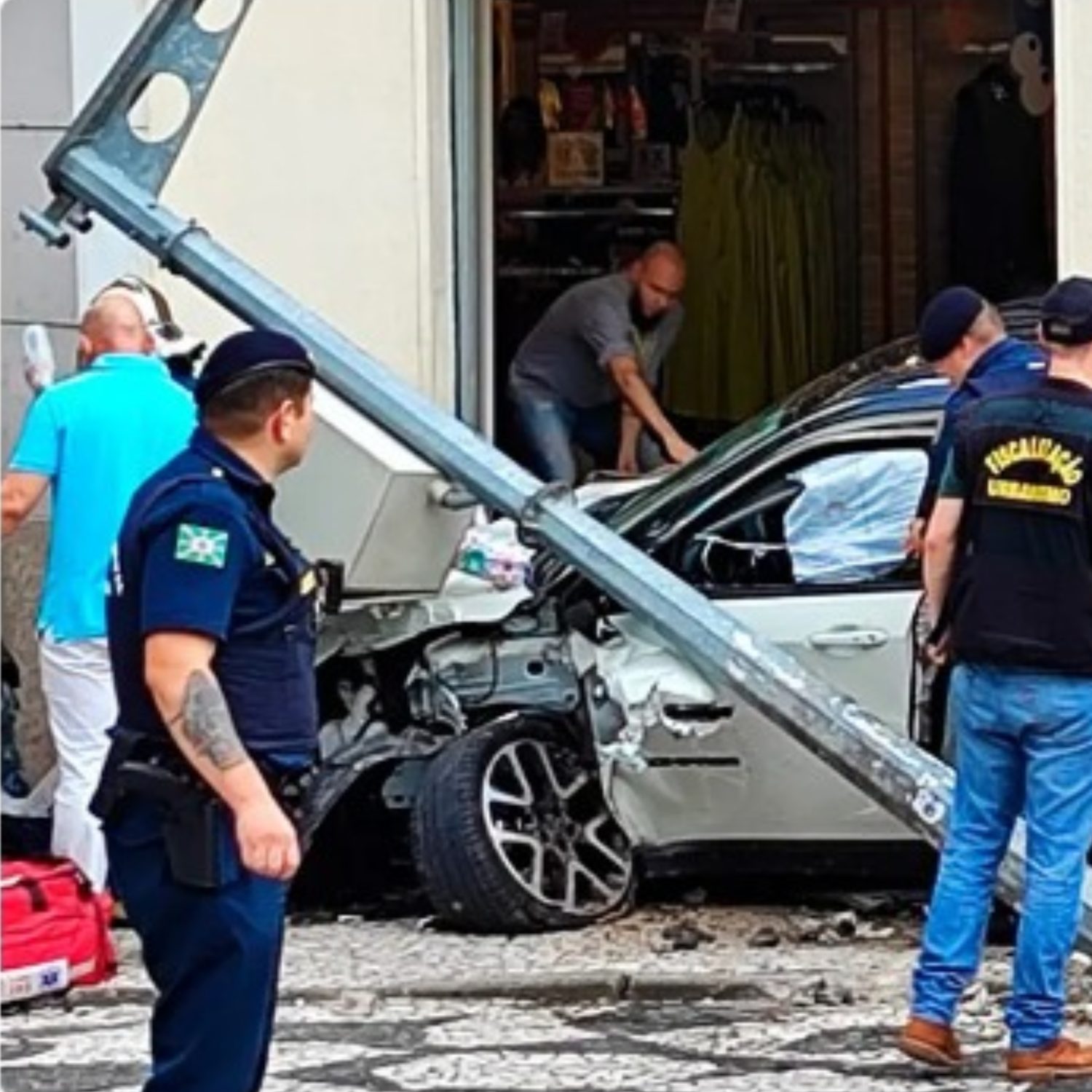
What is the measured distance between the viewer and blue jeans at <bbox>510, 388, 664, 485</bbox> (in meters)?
12.9

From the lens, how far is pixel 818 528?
9109mm

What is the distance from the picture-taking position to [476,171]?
41.6 feet

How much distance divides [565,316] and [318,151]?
160 cm

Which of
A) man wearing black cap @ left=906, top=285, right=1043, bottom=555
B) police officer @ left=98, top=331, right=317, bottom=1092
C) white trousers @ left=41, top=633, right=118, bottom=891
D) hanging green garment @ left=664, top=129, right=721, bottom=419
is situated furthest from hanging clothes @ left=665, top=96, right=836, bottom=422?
police officer @ left=98, top=331, right=317, bottom=1092

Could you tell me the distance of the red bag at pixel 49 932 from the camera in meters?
8.34

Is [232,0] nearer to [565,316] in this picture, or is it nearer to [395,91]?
[395,91]

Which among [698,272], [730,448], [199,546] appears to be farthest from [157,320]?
[698,272]

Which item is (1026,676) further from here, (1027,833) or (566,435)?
(566,435)

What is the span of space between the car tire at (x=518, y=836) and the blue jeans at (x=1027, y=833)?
6.06 feet

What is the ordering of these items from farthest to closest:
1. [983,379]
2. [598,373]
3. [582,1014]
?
[598,373] < [582,1014] < [983,379]

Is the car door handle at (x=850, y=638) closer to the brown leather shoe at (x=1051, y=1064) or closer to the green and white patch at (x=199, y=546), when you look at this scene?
the brown leather shoe at (x=1051, y=1064)

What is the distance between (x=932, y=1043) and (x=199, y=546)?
8.35 ft

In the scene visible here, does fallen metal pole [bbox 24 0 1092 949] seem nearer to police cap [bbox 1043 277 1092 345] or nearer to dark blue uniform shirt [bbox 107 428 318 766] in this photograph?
police cap [bbox 1043 277 1092 345]

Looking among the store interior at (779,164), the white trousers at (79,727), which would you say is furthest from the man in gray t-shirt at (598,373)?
the white trousers at (79,727)
